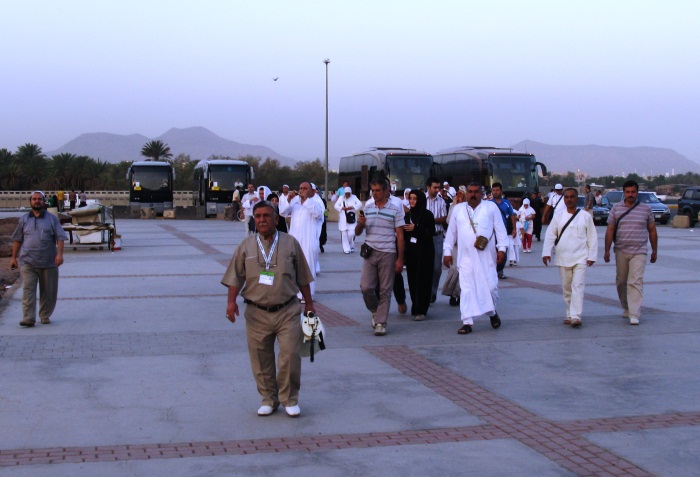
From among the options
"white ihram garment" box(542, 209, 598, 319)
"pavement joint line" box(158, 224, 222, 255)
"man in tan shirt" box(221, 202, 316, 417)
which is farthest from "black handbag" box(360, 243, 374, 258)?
"pavement joint line" box(158, 224, 222, 255)

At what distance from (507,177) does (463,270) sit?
2967 centimetres

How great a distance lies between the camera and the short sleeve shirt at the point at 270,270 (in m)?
6.64

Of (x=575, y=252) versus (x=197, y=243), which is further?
(x=197, y=243)

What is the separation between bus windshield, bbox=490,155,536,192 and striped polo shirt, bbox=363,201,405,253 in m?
29.4

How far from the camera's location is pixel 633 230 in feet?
36.0

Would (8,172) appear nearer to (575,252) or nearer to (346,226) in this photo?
→ (346,226)

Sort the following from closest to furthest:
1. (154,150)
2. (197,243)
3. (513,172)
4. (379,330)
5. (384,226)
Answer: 1. (379,330)
2. (384,226)
3. (197,243)
4. (513,172)
5. (154,150)

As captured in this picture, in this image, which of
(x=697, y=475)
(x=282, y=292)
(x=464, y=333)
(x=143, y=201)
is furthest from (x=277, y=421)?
(x=143, y=201)

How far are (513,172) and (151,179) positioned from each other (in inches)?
812

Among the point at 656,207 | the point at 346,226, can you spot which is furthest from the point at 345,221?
the point at 656,207

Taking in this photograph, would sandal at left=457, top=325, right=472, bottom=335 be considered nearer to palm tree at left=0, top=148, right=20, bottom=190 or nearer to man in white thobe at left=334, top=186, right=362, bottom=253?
man in white thobe at left=334, top=186, right=362, bottom=253

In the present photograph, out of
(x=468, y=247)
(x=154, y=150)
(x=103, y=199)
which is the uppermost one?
(x=154, y=150)

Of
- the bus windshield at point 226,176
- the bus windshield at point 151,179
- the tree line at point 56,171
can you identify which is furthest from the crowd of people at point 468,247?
the tree line at point 56,171

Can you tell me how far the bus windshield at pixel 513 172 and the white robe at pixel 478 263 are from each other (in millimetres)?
29136
